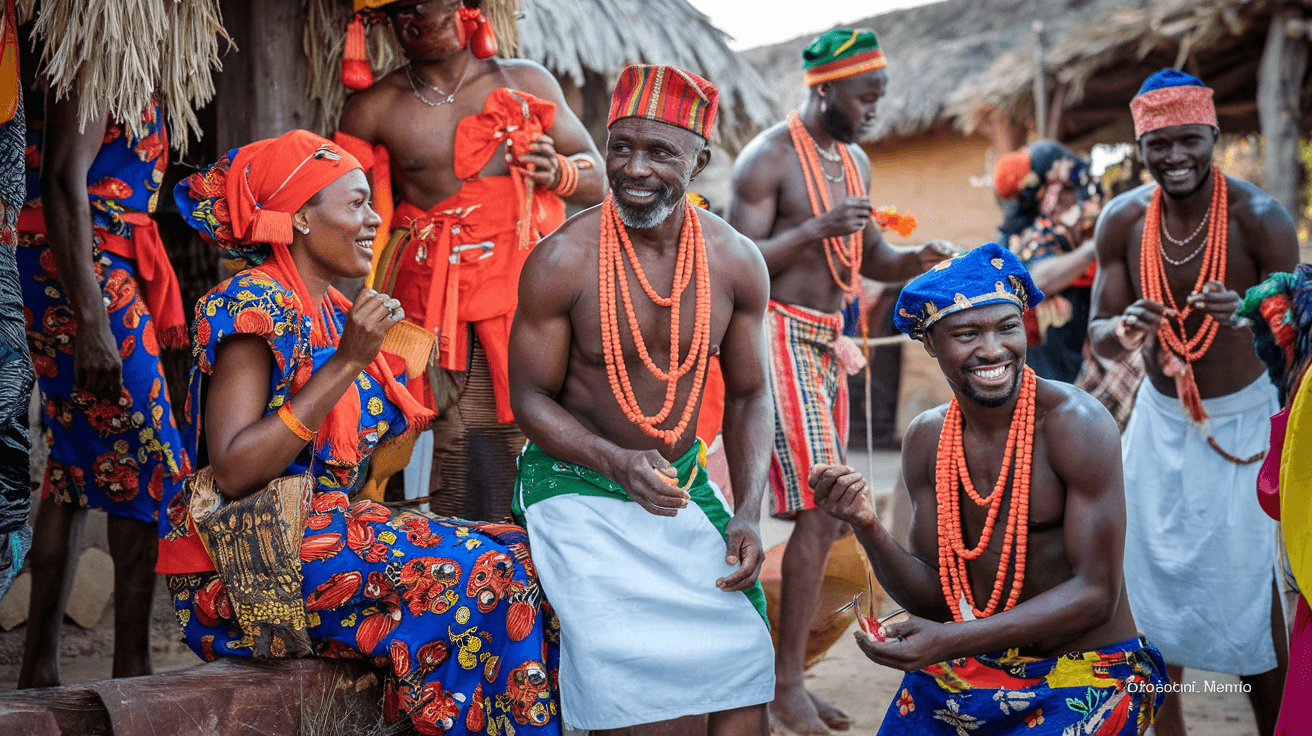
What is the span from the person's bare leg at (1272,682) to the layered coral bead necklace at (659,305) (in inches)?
90.6

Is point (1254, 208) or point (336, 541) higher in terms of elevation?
point (1254, 208)

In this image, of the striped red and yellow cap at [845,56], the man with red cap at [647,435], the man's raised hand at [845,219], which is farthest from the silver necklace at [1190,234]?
the man with red cap at [647,435]

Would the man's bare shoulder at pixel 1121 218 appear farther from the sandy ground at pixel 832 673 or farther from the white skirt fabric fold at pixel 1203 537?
the sandy ground at pixel 832 673

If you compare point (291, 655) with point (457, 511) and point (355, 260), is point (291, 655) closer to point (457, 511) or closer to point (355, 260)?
point (355, 260)

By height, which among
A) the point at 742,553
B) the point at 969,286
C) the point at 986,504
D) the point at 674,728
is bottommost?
the point at 674,728

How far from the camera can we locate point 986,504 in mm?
2998

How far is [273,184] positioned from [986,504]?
213cm

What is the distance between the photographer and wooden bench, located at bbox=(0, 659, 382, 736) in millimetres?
2580

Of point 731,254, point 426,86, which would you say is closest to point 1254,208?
point 731,254

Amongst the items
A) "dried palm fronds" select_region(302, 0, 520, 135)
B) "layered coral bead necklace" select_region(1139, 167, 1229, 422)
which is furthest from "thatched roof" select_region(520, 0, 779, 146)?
"layered coral bead necklace" select_region(1139, 167, 1229, 422)

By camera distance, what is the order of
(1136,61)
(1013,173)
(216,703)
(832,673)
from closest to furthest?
1. (216,703)
2. (832,673)
3. (1013,173)
4. (1136,61)

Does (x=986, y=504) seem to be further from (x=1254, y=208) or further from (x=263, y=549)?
(x=1254, y=208)

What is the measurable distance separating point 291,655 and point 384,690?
0.90 ft

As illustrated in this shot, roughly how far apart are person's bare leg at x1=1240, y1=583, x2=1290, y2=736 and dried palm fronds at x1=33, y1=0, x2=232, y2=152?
4.17m
